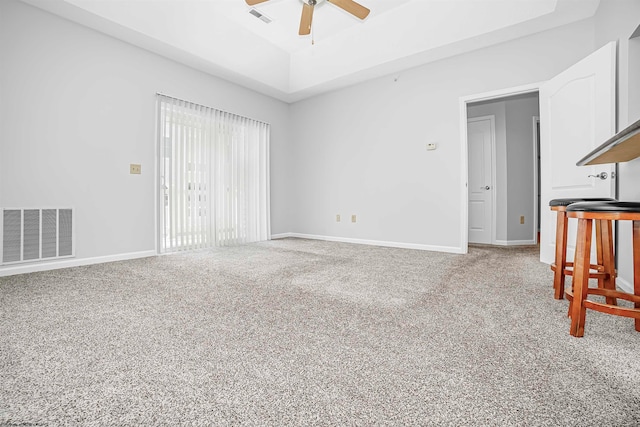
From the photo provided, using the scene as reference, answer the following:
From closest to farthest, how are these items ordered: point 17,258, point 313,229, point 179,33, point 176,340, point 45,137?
point 176,340 → point 17,258 → point 45,137 → point 179,33 → point 313,229

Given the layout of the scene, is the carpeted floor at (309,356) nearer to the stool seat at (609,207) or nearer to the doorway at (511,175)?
the stool seat at (609,207)

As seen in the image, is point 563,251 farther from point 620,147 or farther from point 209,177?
point 209,177

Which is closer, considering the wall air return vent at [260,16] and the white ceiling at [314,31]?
the white ceiling at [314,31]

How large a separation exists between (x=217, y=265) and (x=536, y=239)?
514cm

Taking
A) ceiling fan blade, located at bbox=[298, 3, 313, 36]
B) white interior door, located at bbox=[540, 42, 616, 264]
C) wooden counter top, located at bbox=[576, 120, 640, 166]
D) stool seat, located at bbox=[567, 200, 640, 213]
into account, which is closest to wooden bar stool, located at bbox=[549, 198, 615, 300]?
wooden counter top, located at bbox=[576, 120, 640, 166]

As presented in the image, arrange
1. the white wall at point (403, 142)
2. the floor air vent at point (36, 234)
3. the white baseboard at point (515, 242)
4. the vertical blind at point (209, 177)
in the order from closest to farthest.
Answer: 1. the floor air vent at point (36, 234)
2. the white wall at point (403, 142)
3. the vertical blind at point (209, 177)
4. the white baseboard at point (515, 242)

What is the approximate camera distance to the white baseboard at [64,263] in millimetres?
2625

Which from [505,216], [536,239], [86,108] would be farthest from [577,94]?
[86,108]

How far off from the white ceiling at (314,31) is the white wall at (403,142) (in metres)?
0.22

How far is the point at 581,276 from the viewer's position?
140cm

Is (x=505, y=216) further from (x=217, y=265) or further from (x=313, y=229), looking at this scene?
(x=217, y=265)

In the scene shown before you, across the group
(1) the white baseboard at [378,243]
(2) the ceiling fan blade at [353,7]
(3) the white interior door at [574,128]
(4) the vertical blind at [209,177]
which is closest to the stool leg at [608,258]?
(3) the white interior door at [574,128]

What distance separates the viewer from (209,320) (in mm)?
1582

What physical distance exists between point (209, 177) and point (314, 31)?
2.69m
